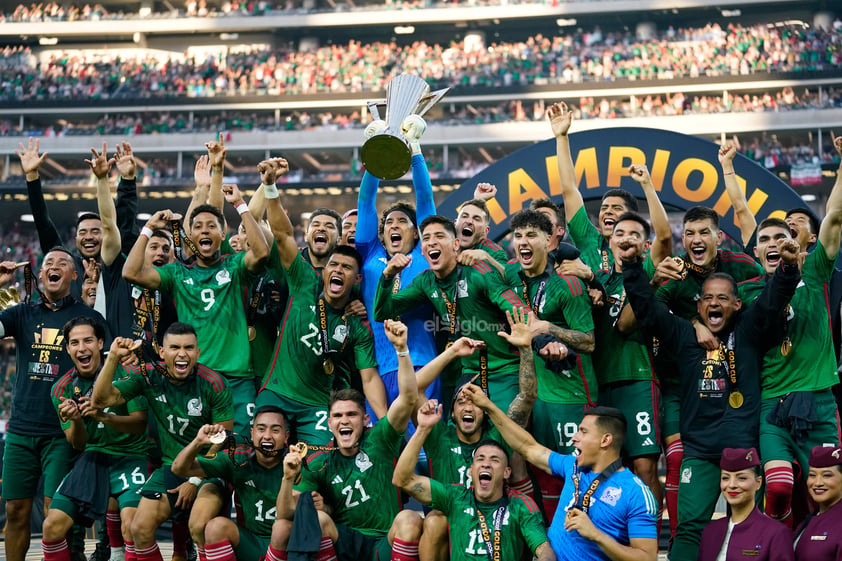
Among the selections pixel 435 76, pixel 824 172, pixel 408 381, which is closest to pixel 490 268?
pixel 408 381

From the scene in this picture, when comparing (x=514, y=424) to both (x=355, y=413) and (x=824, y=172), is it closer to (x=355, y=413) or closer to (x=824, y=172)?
(x=355, y=413)

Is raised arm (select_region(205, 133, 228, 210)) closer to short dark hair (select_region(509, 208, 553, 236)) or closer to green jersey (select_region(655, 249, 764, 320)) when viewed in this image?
short dark hair (select_region(509, 208, 553, 236))

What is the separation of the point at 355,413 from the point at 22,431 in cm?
265

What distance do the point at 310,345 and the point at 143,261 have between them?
1320 mm

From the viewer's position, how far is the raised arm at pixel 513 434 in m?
6.42

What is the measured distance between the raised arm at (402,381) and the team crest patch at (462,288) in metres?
0.66

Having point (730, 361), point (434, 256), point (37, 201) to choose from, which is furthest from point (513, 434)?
point (37, 201)

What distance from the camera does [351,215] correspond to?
840cm

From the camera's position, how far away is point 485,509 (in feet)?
20.8

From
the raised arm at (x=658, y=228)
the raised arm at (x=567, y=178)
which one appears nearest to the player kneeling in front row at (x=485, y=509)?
the raised arm at (x=658, y=228)

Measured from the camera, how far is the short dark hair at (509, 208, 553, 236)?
22.5 ft

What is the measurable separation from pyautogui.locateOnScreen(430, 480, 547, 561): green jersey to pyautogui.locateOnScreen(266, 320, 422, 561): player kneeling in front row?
298 mm

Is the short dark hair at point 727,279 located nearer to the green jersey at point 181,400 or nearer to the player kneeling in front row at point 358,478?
the player kneeling in front row at point 358,478

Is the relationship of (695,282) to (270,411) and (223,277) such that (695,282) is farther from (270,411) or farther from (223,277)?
(223,277)
